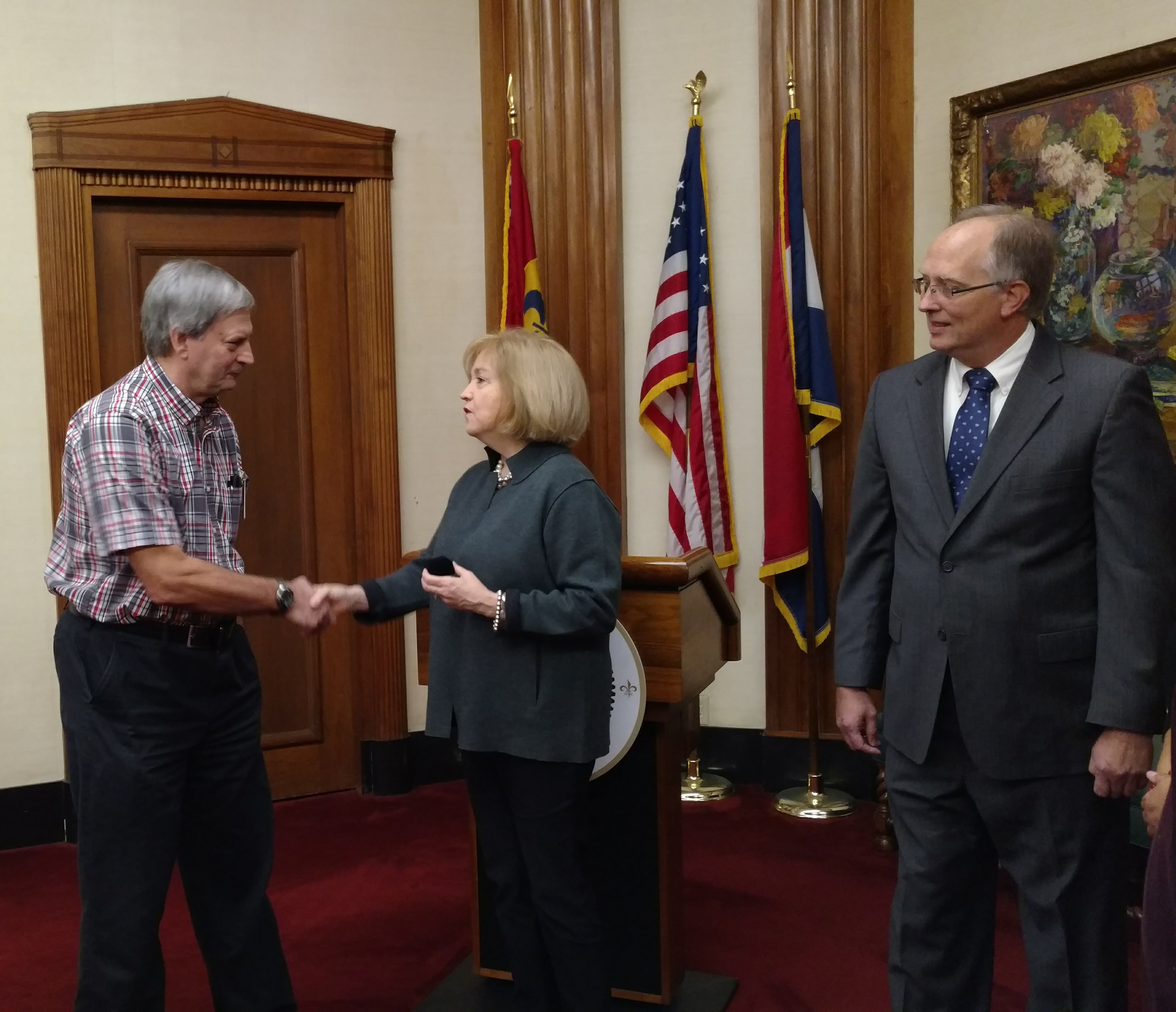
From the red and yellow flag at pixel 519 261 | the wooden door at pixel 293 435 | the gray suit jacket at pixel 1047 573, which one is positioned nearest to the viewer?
the gray suit jacket at pixel 1047 573

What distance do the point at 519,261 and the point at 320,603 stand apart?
2303 mm

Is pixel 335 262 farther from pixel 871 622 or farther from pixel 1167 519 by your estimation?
pixel 1167 519

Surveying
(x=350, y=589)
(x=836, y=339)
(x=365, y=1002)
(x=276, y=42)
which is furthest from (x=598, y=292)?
(x=365, y=1002)

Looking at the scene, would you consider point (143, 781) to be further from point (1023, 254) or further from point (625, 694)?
point (1023, 254)

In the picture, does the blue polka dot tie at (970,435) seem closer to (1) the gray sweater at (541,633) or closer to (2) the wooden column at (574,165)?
(1) the gray sweater at (541,633)

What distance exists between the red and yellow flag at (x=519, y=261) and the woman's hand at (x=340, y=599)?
7.00 feet

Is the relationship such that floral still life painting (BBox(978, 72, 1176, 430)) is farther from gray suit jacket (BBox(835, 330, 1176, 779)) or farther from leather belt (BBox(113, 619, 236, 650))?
leather belt (BBox(113, 619, 236, 650))

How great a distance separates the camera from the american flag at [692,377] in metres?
4.44

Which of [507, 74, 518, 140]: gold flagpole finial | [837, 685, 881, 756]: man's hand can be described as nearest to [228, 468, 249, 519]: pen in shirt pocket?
[837, 685, 881, 756]: man's hand

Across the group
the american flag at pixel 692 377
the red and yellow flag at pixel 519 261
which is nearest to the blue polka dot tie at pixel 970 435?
the american flag at pixel 692 377

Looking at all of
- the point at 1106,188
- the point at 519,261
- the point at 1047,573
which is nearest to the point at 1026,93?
the point at 1106,188

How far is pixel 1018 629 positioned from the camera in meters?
2.12

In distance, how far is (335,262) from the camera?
4.60 meters

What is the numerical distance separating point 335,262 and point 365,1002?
2695 mm
